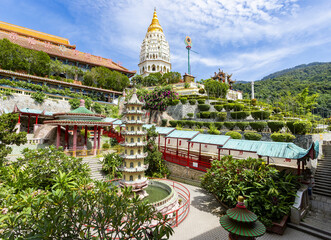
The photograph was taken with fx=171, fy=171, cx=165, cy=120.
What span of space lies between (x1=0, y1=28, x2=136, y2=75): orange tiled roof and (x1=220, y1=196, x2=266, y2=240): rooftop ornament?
4889 centimetres

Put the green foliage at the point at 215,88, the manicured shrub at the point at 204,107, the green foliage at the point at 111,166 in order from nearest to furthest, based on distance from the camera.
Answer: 1. the green foliage at the point at 111,166
2. the manicured shrub at the point at 204,107
3. the green foliage at the point at 215,88

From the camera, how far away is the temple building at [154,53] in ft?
212

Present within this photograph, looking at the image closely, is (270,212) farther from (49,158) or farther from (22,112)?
(22,112)

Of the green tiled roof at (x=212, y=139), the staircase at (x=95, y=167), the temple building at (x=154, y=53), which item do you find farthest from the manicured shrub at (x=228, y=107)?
the temple building at (x=154, y=53)

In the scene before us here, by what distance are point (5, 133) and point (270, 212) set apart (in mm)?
A: 15719

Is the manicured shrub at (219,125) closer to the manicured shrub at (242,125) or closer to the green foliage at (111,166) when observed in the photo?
the manicured shrub at (242,125)

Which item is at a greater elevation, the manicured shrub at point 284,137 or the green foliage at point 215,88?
the green foliage at point 215,88

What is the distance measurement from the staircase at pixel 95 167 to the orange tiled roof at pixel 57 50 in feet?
118

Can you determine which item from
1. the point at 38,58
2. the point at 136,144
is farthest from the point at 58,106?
the point at 136,144

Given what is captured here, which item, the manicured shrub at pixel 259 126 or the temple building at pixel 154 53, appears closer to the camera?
the manicured shrub at pixel 259 126

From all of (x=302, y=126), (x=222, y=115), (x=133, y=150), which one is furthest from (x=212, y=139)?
(x=222, y=115)

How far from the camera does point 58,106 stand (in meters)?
32.3

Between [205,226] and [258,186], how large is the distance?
360 centimetres

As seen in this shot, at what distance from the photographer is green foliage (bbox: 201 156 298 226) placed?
8703mm
